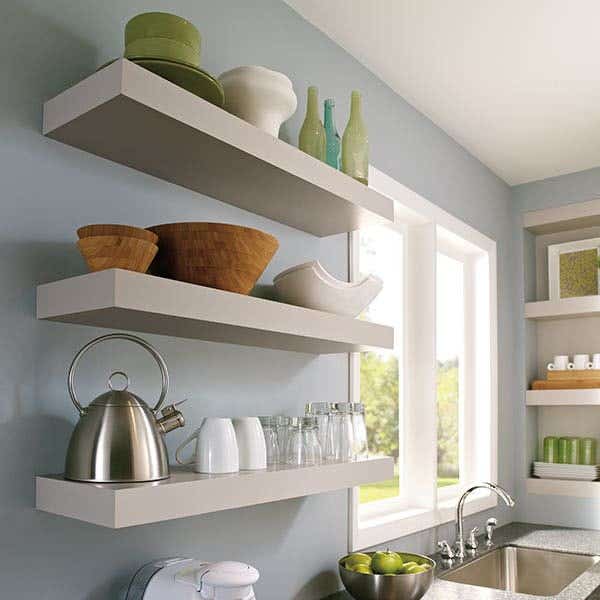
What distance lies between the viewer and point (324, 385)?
2.25 meters

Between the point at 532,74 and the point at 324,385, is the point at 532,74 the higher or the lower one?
the higher one

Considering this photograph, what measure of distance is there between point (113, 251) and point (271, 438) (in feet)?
2.21

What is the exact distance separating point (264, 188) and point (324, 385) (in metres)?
0.71

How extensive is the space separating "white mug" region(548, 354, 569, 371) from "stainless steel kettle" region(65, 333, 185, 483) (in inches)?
106

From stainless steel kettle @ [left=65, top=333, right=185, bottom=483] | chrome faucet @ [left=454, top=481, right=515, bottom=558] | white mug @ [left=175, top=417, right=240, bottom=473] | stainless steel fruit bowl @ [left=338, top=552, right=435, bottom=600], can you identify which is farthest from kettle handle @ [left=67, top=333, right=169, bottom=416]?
chrome faucet @ [left=454, top=481, right=515, bottom=558]

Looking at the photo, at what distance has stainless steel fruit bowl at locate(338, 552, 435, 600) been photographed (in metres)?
2.00

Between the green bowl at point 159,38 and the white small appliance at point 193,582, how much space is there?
102 centimetres

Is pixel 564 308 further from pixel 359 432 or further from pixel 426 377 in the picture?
pixel 359 432

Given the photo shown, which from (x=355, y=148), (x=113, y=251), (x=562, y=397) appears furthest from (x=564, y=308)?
(x=113, y=251)

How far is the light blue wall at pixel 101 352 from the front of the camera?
140 cm

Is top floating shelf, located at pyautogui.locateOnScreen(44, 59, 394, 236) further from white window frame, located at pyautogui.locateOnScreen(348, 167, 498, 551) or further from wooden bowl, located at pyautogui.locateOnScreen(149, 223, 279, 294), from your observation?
white window frame, located at pyautogui.locateOnScreen(348, 167, 498, 551)

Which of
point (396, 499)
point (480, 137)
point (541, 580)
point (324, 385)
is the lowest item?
point (541, 580)

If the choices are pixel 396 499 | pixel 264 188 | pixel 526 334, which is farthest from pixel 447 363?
pixel 264 188

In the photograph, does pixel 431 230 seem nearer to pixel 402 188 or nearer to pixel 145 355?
pixel 402 188
